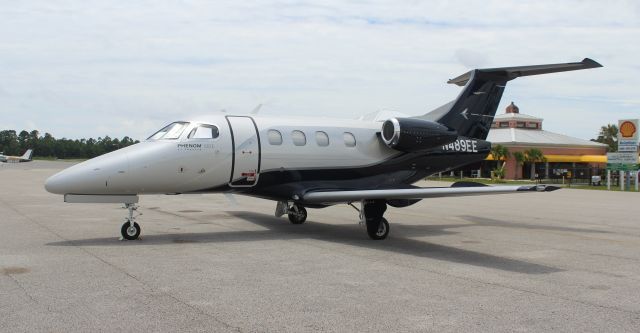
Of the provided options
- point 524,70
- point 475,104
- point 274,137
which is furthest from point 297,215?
point 524,70

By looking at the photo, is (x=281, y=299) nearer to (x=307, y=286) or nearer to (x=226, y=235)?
(x=307, y=286)

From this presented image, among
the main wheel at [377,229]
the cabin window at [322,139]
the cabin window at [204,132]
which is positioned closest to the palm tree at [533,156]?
the cabin window at [322,139]

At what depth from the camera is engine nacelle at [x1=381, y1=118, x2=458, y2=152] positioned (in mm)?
15406

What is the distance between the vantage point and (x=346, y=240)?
13922 millimetres

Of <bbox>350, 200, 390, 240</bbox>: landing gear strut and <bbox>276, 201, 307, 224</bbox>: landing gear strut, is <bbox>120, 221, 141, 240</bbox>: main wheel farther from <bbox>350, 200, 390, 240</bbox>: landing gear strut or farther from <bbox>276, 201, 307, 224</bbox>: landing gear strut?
<bbox>350, 200, 390, 240</bbox>: landing gear strut

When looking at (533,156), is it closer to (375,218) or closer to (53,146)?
(375,218)

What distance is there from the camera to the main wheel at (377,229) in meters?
13.8

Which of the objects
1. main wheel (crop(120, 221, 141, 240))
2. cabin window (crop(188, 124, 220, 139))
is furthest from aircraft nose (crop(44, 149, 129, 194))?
cabin window (crop(188, 124, 220, 139))

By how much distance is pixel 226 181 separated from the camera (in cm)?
1397

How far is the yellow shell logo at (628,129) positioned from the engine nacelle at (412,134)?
34337mm

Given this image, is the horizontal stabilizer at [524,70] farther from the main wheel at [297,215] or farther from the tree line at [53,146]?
the tree line at [53,146]

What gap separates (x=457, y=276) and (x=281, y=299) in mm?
3252

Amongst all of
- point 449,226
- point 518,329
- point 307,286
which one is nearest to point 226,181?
point 307,286

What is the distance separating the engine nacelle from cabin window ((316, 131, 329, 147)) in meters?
1.62
